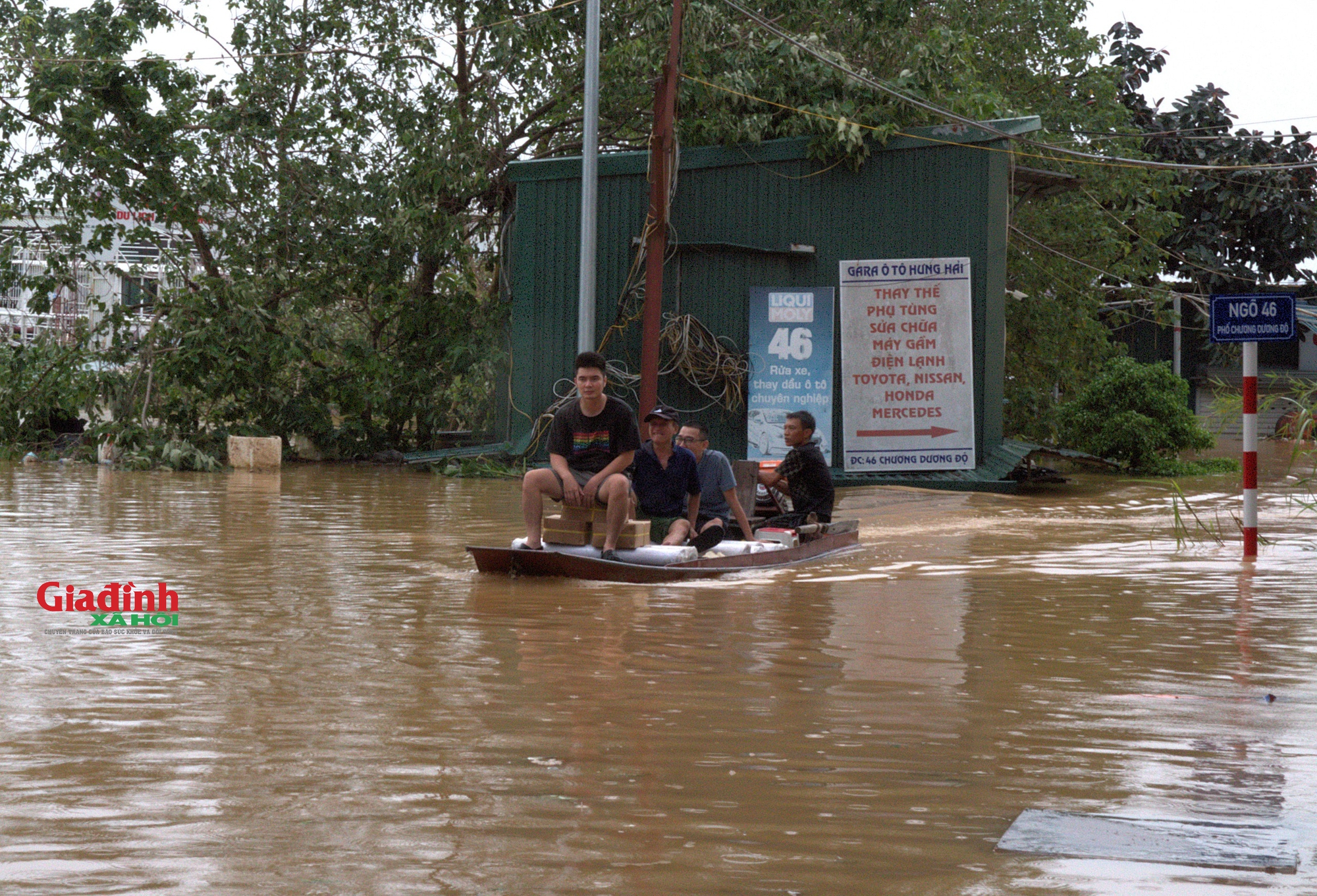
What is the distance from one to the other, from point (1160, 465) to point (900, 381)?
18.8 feet

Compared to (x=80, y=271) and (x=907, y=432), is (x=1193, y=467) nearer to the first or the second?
(x=907, y=432)

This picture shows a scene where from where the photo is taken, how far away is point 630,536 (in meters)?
9.48

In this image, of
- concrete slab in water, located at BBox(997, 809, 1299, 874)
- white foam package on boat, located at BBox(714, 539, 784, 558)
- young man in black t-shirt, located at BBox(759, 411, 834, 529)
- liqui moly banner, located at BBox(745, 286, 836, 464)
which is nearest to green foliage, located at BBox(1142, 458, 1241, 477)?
liqui moly banner, located at BBox(745, 286, 836, 464)

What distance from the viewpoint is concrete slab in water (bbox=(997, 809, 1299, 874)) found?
364cm

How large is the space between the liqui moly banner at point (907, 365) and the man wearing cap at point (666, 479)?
29.5ft

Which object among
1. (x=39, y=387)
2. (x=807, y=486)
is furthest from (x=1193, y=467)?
(x=39, y=387)

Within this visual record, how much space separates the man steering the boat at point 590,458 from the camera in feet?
30.9

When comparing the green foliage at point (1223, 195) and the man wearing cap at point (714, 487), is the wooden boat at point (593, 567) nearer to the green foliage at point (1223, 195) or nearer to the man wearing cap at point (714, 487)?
the man wearing cap at point (714, 487)

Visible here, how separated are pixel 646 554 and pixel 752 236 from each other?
11.0 m

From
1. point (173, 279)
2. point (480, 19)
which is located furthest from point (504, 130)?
point (173, 279)

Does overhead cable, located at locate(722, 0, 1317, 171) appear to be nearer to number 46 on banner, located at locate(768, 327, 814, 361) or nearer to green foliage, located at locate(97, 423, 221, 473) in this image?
number 46 on banner, located at locate(768, 327, 814, 361)

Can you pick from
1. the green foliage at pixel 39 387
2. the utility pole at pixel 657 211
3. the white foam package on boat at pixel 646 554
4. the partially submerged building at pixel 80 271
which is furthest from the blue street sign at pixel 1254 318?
the green foliage at pixel 39 387

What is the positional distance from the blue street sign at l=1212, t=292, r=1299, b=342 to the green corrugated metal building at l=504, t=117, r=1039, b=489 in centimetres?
814

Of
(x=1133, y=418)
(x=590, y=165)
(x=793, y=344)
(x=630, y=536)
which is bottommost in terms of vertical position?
(x=630, y=536)
